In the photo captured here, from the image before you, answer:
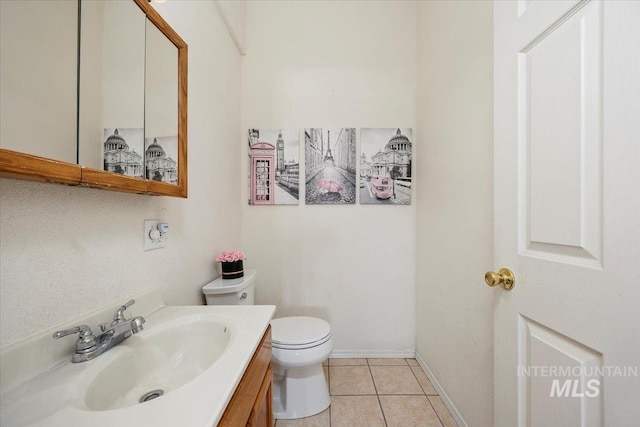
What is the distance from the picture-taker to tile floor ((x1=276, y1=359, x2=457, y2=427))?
4.24 feet

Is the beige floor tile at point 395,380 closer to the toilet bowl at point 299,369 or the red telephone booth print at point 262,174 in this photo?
the toilet bowl at point 299,369

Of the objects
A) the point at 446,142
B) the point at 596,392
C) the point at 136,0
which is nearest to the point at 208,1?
the point at 136,0

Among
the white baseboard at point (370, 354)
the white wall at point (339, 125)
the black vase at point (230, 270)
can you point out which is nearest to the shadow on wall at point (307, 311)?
the white wall at point (339, 125)

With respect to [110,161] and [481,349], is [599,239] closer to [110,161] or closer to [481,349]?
[481,349]

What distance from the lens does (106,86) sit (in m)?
0.72

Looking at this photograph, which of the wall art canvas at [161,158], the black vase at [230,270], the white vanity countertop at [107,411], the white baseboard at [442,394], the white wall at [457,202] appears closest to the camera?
the white vanity countertop at [107,411]

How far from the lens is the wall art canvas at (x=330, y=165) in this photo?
1.86 m

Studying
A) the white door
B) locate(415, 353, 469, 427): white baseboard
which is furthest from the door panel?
locate(415, 353, 469, 427): white baseboard

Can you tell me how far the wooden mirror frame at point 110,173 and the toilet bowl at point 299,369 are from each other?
941 mm

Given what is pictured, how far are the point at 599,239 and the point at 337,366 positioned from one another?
5.68 ft

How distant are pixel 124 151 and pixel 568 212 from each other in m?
1.30

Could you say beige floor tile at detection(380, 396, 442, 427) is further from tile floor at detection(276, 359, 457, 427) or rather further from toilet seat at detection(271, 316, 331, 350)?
toilet seat at detection(271, 316, 331, 350)

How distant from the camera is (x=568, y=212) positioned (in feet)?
1.89

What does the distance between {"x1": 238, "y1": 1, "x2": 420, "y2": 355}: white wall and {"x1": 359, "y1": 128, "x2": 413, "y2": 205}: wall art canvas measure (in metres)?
0.08
